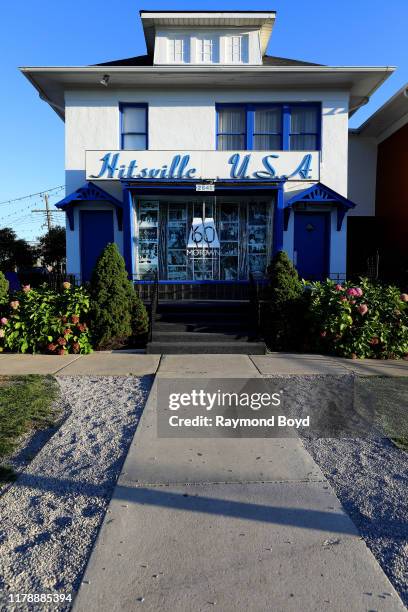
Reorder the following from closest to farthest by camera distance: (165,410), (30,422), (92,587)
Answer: (92,587) → (30,422) → (165,410)

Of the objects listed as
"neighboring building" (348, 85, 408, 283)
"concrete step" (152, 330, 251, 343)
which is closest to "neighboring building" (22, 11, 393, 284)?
"neighboring building" (348, 85, 408, 283)

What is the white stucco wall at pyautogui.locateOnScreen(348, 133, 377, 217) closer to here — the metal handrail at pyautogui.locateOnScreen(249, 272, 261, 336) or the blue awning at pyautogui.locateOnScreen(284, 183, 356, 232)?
the blue awning at pyautogui.locateOnScreen(284, 183, 356, 232)

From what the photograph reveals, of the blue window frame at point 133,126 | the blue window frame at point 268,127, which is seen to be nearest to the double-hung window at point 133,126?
the blue window frame at point 133,126

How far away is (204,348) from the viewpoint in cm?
851

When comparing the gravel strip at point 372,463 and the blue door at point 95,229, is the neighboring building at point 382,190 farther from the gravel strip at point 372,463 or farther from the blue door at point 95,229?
the blue door at point 95,229

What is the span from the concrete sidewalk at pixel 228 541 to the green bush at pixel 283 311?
16.4 feet

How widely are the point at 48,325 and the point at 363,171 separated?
14001mm

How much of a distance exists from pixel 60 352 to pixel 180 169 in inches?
244

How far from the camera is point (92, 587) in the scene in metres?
2.21

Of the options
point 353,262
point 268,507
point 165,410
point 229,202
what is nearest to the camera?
point 268,507

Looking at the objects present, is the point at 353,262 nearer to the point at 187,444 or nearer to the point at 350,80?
the point at 350,80

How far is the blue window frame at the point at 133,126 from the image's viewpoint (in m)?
13.1

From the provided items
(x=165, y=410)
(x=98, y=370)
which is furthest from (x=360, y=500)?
(x=98, y=370)

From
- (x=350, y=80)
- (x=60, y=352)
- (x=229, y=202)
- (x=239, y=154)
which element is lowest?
(x=60, y=352)
